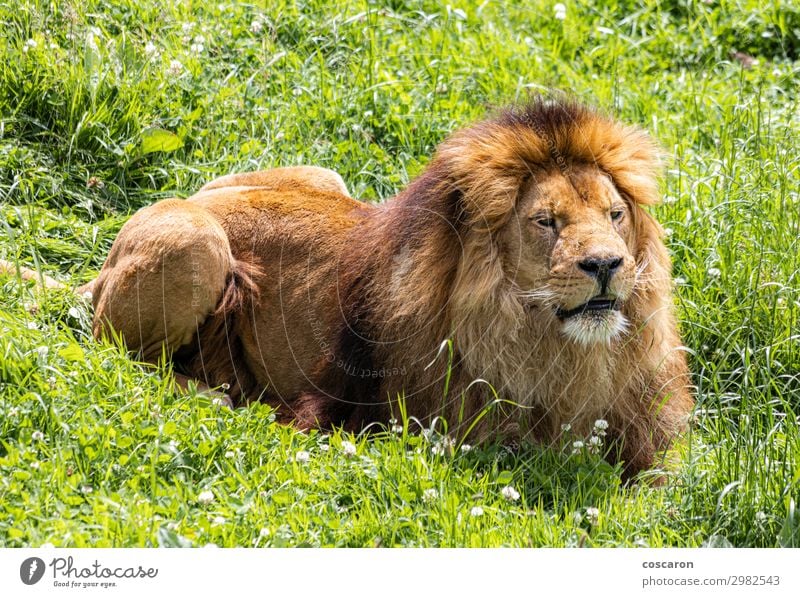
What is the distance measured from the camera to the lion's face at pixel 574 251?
4441 mm

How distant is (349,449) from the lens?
179 inches

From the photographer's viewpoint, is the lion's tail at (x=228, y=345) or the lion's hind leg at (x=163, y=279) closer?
the lion's hind leg at (x=163, y=279)

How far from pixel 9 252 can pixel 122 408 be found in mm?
1558

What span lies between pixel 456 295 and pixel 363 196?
1874mm

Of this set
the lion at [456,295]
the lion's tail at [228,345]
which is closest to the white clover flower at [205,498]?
the lion at [456,295]

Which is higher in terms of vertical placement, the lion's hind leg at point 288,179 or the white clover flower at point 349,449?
the lion's hind leg at point 288,179

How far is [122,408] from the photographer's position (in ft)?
15.4

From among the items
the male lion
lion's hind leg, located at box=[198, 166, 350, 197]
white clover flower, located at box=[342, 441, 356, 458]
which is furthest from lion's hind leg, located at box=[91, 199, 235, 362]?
white clover flower, located at box=[342, 441, 356, 458]

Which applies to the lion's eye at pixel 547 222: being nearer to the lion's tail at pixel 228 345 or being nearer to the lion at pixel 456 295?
the lion at pixel 456 295

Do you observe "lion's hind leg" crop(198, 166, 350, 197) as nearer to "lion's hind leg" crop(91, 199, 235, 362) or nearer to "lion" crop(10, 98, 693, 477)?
"lion" crop(10, 98, 693, 477)

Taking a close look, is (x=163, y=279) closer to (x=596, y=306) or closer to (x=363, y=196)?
(x=363, y=196)
